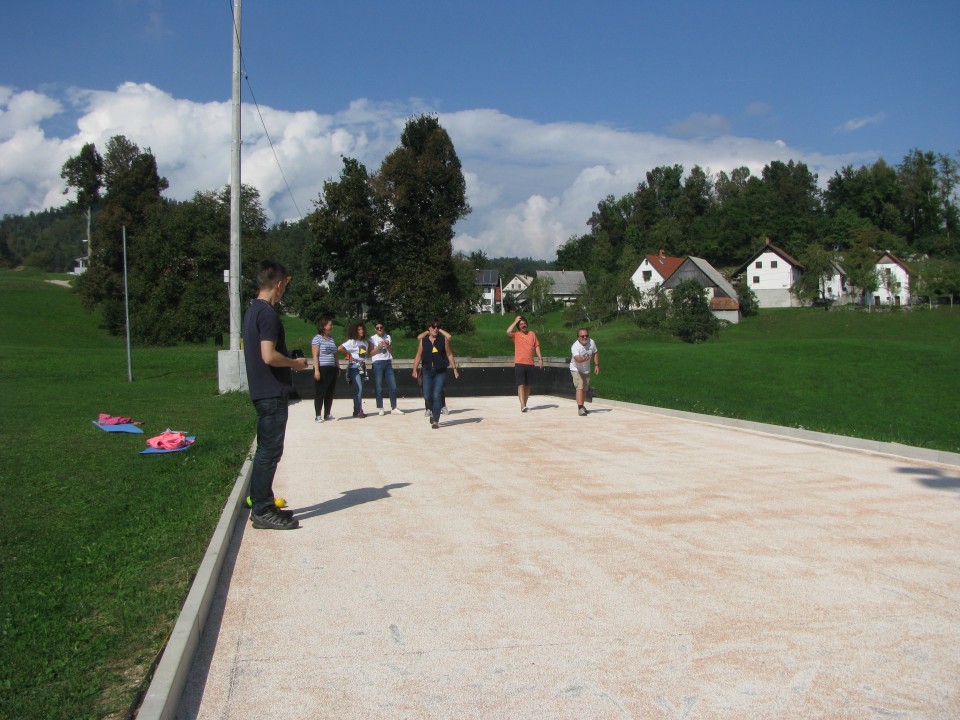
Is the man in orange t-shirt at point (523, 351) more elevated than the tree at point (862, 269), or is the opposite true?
the tree at point (862, 269)

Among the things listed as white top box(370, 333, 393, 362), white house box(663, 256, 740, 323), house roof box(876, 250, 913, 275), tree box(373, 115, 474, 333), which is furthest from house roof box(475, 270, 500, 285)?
white top box(370, 333, 393, 362)

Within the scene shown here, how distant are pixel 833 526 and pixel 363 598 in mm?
3899

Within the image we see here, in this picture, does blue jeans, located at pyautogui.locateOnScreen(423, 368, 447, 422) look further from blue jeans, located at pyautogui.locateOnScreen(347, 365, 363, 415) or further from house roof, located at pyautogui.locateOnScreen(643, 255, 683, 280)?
house roof, located at pyautogui.locateOnScreen(643, 255, 683, 280)

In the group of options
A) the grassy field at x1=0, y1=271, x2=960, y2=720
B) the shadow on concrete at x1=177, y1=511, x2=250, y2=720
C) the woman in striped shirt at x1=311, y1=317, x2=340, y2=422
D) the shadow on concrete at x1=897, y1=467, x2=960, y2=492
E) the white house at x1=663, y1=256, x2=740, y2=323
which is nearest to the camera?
the shadow on concrete at x1=177, y1=511, x2=250, y2=720

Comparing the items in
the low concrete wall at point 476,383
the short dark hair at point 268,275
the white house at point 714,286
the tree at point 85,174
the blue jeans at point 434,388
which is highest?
the tree at point 85,174

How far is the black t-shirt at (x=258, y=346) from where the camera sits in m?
6.73

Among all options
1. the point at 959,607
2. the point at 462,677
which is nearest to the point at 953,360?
the point at 959,607

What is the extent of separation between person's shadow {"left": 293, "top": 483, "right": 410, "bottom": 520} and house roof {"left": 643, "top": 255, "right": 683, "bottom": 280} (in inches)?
3403

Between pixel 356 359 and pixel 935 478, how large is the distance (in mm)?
10931

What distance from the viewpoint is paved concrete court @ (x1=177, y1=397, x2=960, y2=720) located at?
151 inches

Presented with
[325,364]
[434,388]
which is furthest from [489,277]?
[434,388]

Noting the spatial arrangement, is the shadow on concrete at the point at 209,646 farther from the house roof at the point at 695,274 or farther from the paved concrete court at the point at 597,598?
the house roof at the point at 695,274

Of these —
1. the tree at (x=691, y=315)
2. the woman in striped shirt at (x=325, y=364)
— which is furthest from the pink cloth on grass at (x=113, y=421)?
the tree at (x=691, y=315)

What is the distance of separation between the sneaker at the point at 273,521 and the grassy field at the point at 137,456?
0.38 m
